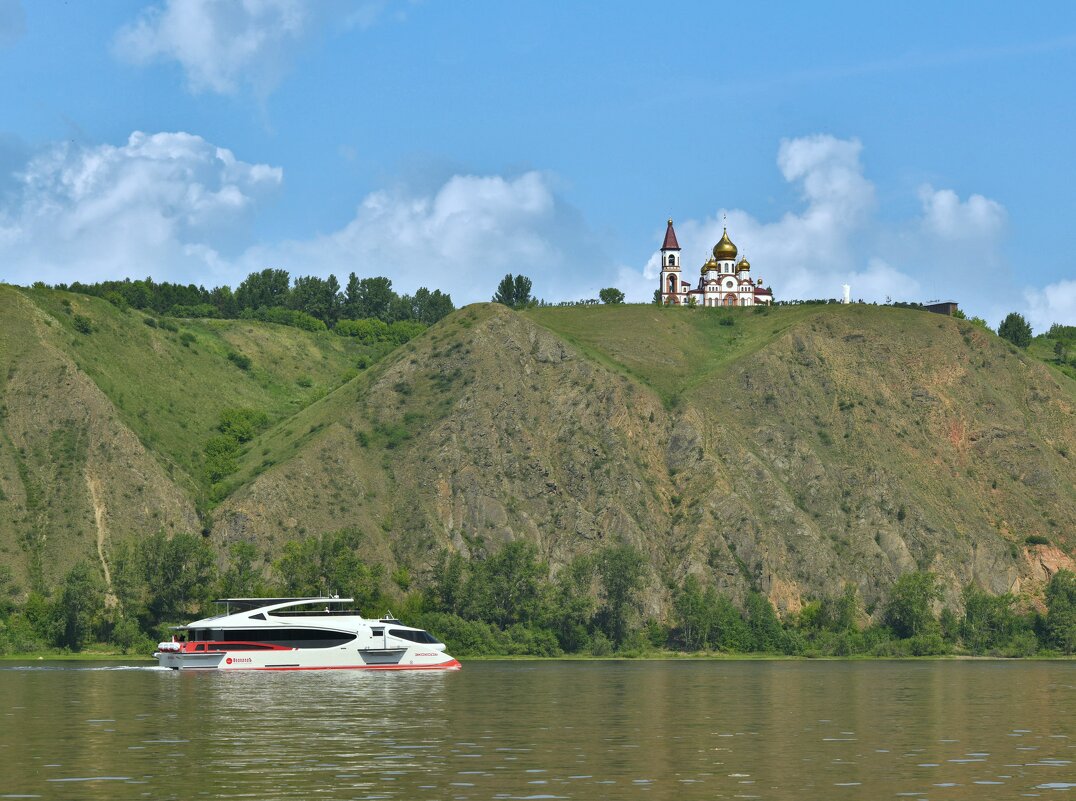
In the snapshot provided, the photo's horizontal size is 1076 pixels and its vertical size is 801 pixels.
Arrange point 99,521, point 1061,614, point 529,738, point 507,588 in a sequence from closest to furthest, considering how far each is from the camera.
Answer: point 529,738 → point 507,588 → point 99,521 → point 1061,614

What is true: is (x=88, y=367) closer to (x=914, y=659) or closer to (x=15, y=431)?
(x=15, y=431)

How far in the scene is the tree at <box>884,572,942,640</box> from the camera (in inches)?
6969

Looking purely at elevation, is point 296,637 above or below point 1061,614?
below

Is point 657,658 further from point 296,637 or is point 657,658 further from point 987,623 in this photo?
point 296,637

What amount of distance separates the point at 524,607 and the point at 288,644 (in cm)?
4208

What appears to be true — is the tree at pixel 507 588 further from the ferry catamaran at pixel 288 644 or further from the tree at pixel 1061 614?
the tree at pixel 1061 614

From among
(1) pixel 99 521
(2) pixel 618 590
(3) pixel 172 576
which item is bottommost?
(2) pixel 618 590

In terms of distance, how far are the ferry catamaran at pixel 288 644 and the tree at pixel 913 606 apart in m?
70.4

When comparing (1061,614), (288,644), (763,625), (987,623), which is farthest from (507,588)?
(1061,614)

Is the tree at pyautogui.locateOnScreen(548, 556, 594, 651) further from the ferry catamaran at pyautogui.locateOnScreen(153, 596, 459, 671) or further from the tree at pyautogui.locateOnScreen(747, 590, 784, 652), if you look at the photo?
the ferry catamaran at pyautogui.locateOnScreen(153, 596, 459, 671)

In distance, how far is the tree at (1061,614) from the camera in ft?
587

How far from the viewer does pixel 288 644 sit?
127m

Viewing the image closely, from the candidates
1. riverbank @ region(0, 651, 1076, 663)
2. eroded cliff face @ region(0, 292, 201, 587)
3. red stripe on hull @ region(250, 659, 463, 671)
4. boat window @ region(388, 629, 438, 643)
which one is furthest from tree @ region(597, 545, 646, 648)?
eroded cliff face @ region(0, 292, 201, 587)

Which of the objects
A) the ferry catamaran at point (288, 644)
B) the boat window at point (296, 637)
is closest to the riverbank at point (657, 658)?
the ferry catamaran at point (288, 644)
